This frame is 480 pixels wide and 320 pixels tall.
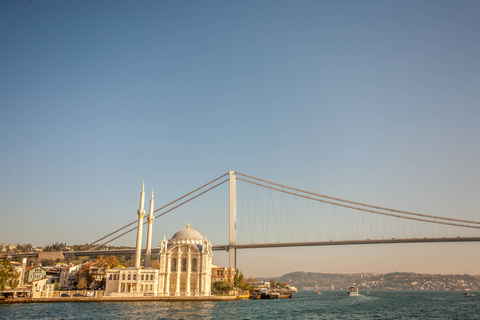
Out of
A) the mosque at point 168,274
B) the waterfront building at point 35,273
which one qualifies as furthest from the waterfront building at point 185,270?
the waterfront building at point 35,273

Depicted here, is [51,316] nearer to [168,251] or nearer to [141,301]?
[141,301]

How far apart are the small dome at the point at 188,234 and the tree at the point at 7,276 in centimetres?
2247

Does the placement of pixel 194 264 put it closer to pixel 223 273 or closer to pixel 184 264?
pixel 184 264

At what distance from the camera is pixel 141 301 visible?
161ft

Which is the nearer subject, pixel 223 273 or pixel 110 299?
pixel 110 299

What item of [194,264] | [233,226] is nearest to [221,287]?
[194,264]

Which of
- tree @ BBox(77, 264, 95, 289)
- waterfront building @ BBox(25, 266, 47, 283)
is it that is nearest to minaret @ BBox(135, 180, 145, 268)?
tree @ BBox(77, 264, 95, 289)

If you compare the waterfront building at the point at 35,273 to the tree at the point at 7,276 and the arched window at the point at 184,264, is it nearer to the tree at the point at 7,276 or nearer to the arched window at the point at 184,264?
the tree at the point at 7,276

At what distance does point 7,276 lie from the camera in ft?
147

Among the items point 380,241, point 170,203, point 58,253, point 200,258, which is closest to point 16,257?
point 58,253

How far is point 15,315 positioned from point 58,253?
76.3 m

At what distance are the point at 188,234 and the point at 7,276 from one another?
24554mm

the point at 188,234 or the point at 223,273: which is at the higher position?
the point at 188,234

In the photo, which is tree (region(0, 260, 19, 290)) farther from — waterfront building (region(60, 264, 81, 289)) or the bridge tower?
the bridge tower
